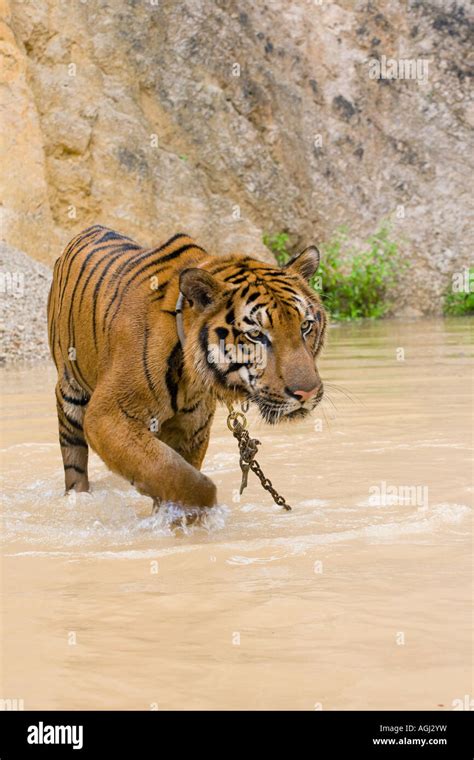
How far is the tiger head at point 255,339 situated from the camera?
349cm

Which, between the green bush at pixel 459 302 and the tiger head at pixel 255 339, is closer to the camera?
the tiger head at pixel 255 339

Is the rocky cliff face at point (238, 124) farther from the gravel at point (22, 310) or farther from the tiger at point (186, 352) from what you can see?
the tiger at point (186, 352)

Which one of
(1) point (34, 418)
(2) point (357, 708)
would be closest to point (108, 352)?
(2) point (357, 708)

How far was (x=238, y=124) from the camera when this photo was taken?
16.2 m

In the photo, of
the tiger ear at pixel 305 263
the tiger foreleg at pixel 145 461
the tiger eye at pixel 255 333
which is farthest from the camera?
the tiger ear at pixel 305 263

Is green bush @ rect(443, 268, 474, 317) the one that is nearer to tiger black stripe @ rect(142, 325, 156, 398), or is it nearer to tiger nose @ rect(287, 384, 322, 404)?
tiger black stripe @ rect(142, 325, 156, 398)

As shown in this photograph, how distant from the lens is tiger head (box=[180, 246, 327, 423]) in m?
3.49

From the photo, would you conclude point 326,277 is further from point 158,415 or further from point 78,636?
point 78,636

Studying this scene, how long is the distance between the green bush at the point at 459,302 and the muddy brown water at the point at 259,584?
34.8 ft

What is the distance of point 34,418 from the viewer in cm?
690

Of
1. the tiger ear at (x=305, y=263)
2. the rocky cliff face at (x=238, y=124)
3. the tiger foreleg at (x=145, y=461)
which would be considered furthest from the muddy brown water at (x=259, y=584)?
the rocky cliff face at (x=238, y=124)

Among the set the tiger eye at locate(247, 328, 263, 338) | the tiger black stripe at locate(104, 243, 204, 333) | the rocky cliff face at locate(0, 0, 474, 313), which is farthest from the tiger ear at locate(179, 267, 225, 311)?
the rocky cliff face at locate(0, 0, 474, 313)

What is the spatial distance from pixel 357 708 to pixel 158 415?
76.2 inches
